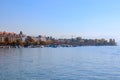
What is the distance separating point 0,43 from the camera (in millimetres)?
191750

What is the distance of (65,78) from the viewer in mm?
25938

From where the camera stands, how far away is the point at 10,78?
25781 mm

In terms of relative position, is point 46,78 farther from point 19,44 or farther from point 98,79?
point 19,44

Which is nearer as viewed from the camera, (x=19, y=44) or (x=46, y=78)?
(x=46, y=78)

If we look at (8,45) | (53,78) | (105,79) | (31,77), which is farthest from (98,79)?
(8,45)

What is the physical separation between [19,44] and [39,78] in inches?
6634

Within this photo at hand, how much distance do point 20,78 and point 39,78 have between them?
5.96 ft

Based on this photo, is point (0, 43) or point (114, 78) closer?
point (114, 78)

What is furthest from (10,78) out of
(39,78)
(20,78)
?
(39,78)

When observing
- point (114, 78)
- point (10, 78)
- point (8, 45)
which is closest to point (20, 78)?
point (10, 78)

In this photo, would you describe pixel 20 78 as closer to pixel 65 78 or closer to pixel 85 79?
pixel 65 78

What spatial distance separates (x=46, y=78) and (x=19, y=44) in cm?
16849

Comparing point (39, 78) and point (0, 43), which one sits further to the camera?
point (0, 43)

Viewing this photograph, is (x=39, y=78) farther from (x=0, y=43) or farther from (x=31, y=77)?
(x=0, y=43)
